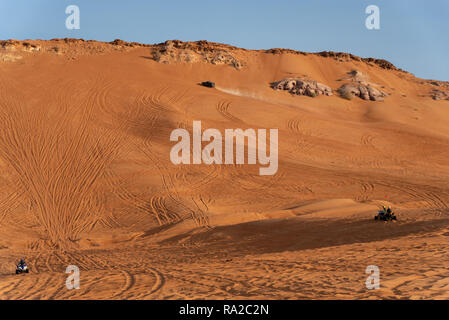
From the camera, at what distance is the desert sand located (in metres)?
7.51

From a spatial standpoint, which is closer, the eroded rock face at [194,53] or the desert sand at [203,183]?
the desert sand at [203,183]

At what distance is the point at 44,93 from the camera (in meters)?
27.2

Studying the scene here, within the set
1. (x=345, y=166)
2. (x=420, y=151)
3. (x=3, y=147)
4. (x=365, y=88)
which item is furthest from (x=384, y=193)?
(x=365, y=88)

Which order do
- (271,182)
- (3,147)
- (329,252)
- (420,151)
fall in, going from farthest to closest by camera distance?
(420,151)
(3,147)
(271,182)
(329,252)

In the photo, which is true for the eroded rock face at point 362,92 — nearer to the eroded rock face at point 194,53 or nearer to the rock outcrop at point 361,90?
the rock outcrop at point 361,90

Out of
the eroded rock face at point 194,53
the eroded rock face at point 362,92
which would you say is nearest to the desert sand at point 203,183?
the eroded rock face at point 194,53

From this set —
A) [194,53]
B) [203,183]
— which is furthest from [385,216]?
[194,53]

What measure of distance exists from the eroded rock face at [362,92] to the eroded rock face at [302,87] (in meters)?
1.49

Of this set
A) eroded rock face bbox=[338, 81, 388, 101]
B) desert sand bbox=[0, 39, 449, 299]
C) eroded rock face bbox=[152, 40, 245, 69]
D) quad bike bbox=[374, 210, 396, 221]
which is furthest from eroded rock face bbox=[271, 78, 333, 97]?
quad bike bbox=[374, 210, 396, 221]

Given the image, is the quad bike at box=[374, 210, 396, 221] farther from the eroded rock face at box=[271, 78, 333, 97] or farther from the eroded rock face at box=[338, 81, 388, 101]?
the eroded rock face at box=[338, 81, 388, 101]

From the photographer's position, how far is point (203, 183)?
62.2 feet

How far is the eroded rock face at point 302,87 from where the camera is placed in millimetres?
35750

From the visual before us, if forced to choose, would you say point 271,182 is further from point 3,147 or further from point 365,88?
point 365,88
